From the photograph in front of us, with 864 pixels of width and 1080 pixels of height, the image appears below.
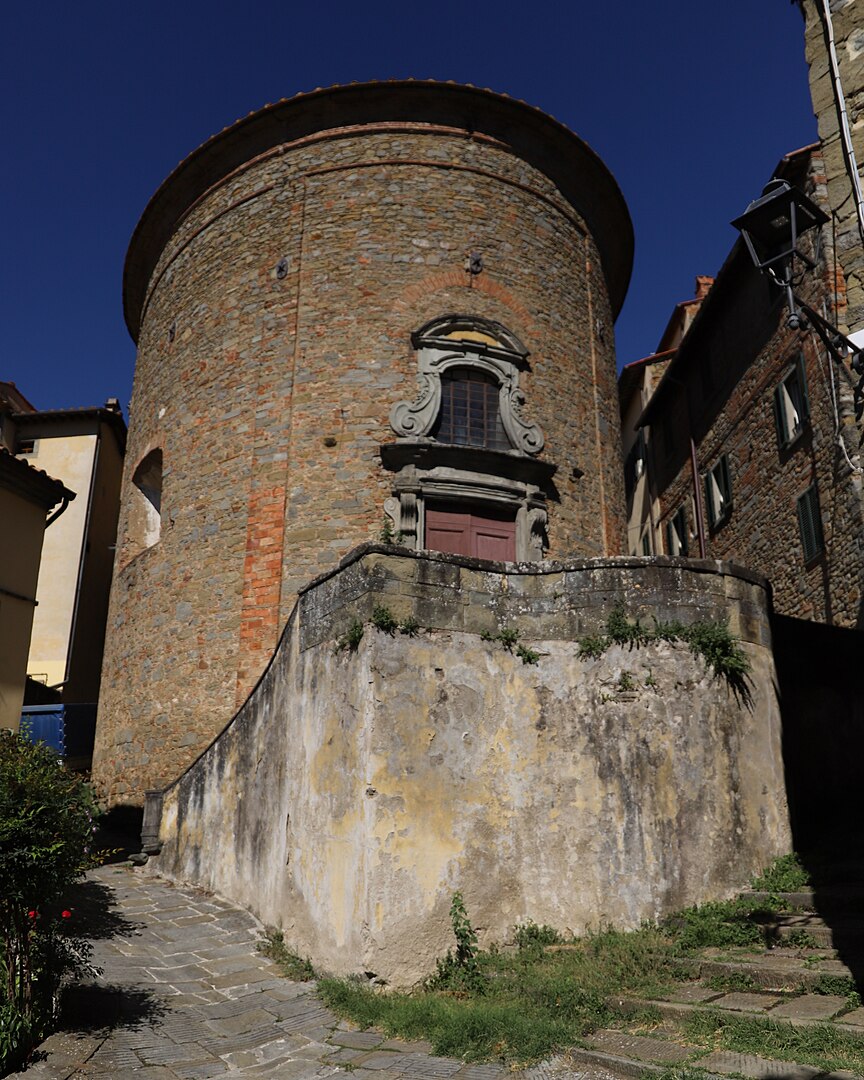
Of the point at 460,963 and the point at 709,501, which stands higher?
the point at 709,501

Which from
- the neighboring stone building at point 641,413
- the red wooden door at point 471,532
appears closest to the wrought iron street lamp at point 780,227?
the red wooden door at point 471,532

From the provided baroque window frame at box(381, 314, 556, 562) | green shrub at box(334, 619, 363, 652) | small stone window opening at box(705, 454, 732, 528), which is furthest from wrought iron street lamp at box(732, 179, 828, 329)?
small stone window opening at box(705, 454, 732, 528)

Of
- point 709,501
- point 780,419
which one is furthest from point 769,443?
point 709,501

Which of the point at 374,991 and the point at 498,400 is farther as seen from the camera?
the point at 498,400

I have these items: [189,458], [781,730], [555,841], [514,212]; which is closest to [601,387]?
[514,212]

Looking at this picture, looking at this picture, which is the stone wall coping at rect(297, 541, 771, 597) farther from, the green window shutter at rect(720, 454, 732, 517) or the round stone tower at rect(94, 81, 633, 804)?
the green window shutter at rect(720, 454, 732, 517)

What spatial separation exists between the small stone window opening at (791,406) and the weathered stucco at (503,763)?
23.9ft

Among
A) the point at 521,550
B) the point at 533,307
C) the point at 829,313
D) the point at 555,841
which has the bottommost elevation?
the point at 555,841

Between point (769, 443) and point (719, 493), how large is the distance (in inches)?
93.7

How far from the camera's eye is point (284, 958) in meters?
6.84

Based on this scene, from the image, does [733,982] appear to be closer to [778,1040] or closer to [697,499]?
[778,1040]

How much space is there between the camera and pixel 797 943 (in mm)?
5535

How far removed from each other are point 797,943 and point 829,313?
9.43 m

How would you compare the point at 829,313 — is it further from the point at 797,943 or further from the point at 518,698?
the point at 797,943
